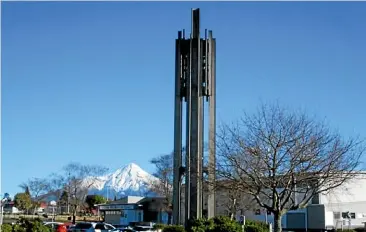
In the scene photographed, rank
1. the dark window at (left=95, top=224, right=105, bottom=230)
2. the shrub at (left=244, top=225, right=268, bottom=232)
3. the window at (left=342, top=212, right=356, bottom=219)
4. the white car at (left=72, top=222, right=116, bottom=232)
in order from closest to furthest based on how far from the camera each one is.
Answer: the shrub at (left=244, top=225, right=268, bottom=232), the white car at (left=72, top=222, right=116, bottom=232), the dark window at (left=95, top=224, right=105, bottom=230), the window at (left=342, top=212, right=356, bottom=219)

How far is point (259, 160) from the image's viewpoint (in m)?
28.6

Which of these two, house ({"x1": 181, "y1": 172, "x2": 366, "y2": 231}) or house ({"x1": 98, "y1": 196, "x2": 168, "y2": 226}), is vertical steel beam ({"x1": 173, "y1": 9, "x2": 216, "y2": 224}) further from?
house ({"x1": 98, "y1": 196, "x2": 168, "y2": 226})

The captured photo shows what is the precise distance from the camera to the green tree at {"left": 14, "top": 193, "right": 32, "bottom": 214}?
98.9 metres

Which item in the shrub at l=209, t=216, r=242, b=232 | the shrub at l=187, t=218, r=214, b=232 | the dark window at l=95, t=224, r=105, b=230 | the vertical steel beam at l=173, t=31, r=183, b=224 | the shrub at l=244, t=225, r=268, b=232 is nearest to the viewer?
the shrub at l=209, t=216, r=242, b=232

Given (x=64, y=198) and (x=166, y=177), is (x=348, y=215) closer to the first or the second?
(x=166, y=177)

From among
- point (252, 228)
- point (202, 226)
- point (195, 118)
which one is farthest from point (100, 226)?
point (252, 228)

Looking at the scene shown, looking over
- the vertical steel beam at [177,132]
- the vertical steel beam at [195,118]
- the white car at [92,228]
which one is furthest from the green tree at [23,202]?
the vertical steel beam at [195,118]

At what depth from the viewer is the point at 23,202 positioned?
98.8 metres

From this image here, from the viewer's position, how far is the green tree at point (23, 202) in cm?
9891

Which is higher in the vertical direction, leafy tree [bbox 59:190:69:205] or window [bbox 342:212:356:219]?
leafy tree [bbox 59:190:69:205]

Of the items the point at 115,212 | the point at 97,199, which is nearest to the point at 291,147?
the point at 115,212

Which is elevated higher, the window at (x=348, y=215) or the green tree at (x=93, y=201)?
the green tree at (x=93, y=201)

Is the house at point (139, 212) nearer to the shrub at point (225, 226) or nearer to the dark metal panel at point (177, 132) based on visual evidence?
the dark metal panel at point (177, 132)

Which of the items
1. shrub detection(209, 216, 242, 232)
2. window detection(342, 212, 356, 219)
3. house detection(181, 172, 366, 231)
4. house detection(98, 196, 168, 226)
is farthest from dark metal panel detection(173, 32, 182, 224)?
house detection(98, 196, 168, 226)
